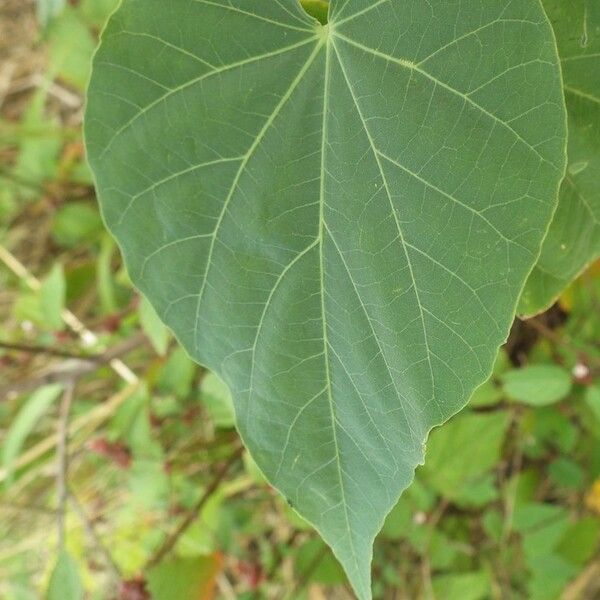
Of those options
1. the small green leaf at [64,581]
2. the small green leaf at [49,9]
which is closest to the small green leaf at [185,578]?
the small green leaf at [64,581]

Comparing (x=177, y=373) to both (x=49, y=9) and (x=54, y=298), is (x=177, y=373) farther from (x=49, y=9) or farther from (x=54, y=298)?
(x=49, y=9)

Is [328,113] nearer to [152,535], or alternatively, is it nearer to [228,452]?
[228,452]

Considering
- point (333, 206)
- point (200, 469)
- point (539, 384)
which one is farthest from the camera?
point (200, 469)

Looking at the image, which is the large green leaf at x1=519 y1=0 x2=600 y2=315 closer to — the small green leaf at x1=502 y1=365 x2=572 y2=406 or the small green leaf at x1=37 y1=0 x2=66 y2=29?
the small green leaf at x1=502 y1=365 x2=572 y2=406

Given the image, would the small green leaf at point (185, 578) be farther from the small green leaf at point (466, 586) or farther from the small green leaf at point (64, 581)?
the small green leaf at point (466, 586)

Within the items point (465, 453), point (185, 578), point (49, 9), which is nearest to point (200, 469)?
point (185, 578)

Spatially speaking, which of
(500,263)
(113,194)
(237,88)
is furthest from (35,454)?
(500,263)
